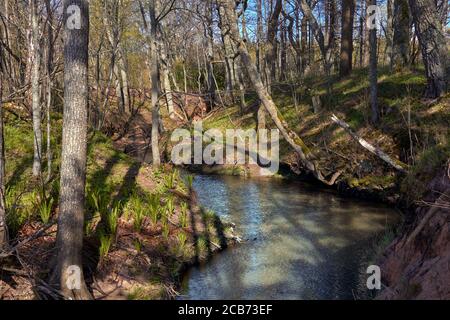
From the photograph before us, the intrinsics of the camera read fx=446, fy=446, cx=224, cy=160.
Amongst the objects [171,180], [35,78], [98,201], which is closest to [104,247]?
[98,201]

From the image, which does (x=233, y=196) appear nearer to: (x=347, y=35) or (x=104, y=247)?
(x=104, y=247)

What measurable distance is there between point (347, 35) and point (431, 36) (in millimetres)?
7401

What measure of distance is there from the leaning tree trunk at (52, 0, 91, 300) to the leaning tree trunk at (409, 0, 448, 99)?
897cm

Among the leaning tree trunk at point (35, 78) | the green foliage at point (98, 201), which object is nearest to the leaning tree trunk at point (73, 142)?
the green foliage at point (98, 201)

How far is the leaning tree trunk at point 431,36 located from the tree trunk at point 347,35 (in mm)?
6872

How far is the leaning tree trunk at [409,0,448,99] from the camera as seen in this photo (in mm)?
11422

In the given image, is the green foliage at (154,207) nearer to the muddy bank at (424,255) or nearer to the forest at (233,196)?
the forest at (233,196)

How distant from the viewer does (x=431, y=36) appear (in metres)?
11.6

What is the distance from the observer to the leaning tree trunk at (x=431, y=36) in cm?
1142

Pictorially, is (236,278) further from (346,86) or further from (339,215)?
(346,86)

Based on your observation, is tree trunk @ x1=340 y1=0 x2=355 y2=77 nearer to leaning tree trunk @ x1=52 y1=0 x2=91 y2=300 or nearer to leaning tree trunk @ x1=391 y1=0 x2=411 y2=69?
leaning tree trunk @ x1=391 y1=0 x2=411 y2=69
